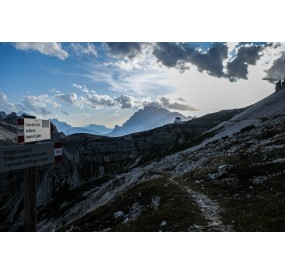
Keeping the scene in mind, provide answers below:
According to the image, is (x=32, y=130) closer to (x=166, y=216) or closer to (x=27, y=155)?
(x=27, y=155)

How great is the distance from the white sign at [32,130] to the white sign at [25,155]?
1.14 ft

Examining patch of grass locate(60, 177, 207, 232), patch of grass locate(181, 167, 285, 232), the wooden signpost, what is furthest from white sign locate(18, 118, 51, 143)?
patch of grass locate(181, 167, 285, 232)

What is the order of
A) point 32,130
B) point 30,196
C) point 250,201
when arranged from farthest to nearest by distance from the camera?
1. point 250,201
2. point 30,196
3. point 32,130

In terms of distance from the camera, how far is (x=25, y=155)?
955 centimetres

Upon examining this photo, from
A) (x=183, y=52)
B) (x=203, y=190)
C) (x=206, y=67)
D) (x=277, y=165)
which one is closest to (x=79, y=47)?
(x=183, y=52)

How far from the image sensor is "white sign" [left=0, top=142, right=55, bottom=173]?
906cm

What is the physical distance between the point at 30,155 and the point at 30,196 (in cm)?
159

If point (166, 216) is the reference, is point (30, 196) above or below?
above

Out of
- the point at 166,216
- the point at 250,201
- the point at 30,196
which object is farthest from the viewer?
the point at 250,201

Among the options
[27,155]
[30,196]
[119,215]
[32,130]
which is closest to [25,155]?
[27,155]

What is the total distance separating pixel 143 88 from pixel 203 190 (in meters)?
8.92

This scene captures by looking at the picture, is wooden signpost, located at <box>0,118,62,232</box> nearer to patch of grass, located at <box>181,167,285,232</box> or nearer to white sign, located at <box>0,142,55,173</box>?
white sign, located at <box>0,142,55,173</box>

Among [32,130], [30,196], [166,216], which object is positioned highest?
[32,130]

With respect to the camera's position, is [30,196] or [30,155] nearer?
[30,155]
